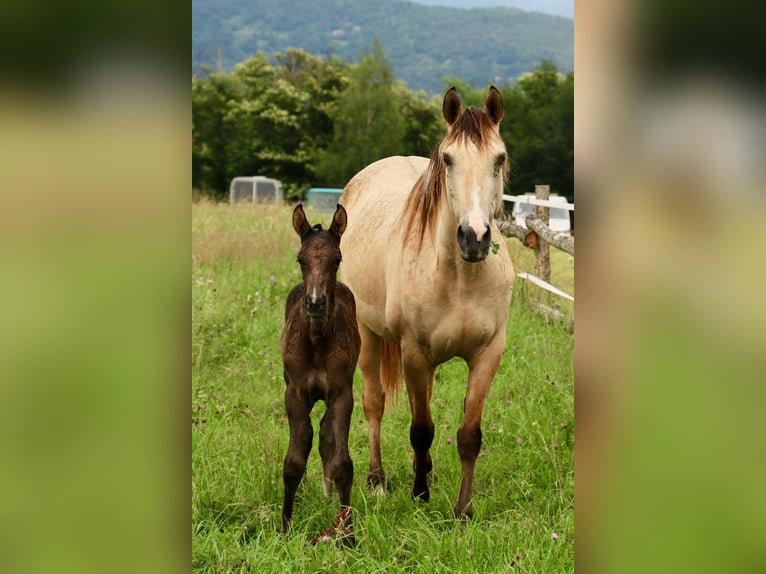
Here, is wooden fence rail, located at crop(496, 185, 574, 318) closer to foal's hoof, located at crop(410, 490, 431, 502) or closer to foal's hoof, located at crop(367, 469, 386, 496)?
foal's hoof, located at crop(367, 469, 386, 496)

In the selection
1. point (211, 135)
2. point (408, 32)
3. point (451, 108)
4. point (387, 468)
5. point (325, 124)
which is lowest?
point (387, 468)

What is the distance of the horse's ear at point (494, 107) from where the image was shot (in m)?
2.95

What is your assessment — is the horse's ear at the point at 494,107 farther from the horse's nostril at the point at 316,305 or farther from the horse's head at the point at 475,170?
the horse's nostril at the point at 316,305

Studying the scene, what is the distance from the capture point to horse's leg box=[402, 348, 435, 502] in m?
3.75

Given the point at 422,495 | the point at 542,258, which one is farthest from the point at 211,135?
the point at 422,495

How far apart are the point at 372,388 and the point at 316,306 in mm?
1949

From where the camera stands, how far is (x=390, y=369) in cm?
460

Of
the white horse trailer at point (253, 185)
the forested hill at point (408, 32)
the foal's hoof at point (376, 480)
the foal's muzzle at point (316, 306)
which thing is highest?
the forested hill at point (408, 32)

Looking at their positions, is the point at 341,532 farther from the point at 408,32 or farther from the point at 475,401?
the point at 408,32

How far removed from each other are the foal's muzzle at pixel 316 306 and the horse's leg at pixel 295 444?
1.70 ft

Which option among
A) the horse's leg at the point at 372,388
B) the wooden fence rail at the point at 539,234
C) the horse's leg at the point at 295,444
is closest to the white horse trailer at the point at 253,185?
the wooden fence rail at the point at 539,234

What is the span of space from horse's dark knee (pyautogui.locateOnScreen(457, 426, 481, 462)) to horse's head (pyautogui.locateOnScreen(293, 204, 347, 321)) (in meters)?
1.12
